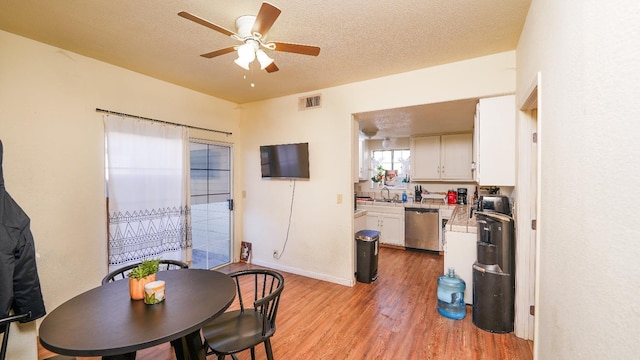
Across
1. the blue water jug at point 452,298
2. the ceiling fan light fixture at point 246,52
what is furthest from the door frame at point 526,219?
the ceiling fan light fixture at point 246,52

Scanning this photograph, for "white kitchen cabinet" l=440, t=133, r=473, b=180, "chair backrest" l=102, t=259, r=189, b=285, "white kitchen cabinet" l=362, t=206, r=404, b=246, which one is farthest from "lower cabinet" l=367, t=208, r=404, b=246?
"chair backrest" l=102, t=259, r=189, b=285

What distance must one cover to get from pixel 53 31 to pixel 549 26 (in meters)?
3.48

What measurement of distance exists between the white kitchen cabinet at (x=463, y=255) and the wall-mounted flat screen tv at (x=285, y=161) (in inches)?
77.2

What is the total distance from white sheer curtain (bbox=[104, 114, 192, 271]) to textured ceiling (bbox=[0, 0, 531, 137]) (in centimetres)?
74

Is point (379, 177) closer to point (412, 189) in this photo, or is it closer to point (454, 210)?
point (412, 189)

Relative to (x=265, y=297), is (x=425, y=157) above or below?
above

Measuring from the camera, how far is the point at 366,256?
3.54 metres

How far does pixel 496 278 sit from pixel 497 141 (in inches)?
49.6

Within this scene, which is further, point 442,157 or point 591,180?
point 442,157

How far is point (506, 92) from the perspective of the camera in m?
2.56

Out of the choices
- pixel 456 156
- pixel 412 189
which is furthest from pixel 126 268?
pixel 456 156

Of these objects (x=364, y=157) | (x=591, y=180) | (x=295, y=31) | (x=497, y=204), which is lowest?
(x=497, y=204)

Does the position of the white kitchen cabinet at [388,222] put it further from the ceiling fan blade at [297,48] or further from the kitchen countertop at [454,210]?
the ceiling fan blade at [297,48]

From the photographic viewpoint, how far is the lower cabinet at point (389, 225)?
518 cm
